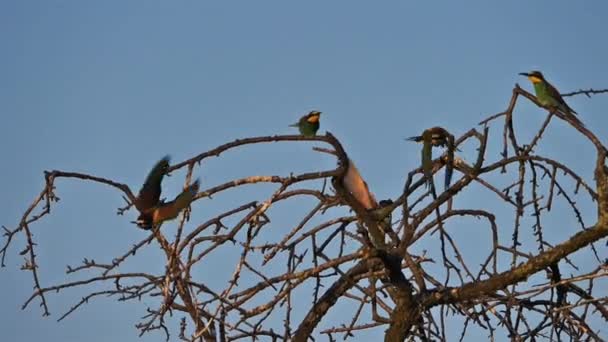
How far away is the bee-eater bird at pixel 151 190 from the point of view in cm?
395

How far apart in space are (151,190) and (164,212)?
163 mm

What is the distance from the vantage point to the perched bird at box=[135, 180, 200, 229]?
3752 millimetres

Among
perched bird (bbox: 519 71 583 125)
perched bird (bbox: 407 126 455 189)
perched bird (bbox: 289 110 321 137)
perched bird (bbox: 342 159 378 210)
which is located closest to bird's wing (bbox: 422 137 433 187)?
perched bird (bbox: 407 126 455 189)

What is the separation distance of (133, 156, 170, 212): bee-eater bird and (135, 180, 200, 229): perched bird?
0.14 feet

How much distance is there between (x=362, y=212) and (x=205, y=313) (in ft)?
2.81

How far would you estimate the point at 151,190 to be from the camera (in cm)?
399

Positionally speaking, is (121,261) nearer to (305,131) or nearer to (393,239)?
(393,239)

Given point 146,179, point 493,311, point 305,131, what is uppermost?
point 305,131

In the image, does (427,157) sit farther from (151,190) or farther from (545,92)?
(545,92)

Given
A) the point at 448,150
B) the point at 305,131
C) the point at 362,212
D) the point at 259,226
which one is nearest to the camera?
the point at 259,226

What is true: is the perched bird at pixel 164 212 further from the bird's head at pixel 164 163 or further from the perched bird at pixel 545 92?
the perched bird at pixel 545 92

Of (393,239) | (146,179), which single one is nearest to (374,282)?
(393,239)

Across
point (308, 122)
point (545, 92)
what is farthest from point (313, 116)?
point (545, 92)

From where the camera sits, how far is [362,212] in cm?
432
